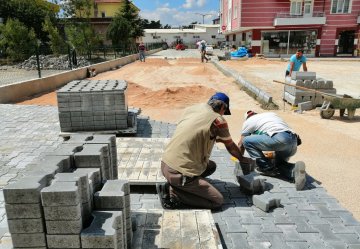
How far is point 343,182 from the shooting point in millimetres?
4984

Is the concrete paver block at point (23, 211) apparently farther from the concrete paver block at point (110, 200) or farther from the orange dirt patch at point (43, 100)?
the orange dirt patch at point (43, 100)

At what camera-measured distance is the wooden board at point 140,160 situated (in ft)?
14.3

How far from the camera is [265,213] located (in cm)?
390

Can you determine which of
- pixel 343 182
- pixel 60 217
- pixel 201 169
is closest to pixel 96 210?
pixel 60 217

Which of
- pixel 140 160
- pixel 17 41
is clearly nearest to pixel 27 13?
pixel 17 41

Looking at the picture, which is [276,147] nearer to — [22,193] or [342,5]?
[22,193]

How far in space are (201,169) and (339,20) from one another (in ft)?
127

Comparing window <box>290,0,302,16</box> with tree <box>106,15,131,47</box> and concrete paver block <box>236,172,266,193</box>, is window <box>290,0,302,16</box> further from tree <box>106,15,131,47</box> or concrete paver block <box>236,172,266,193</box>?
concrete paver block <box>236,172,266,193</box>

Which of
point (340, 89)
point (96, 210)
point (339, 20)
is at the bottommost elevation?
point (340, 89)

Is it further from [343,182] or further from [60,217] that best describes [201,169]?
[343,182]

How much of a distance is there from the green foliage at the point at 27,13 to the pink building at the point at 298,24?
72.4ft

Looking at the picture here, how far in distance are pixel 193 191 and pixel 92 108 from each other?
3253 mm

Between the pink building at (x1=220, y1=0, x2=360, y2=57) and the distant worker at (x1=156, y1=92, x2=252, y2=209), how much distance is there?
114 feet

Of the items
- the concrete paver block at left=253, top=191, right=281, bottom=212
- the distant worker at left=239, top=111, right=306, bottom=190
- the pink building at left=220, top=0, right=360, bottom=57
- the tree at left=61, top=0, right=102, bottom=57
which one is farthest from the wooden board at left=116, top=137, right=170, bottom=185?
the pink building at left=220, top=0, right=360, bottom=57
